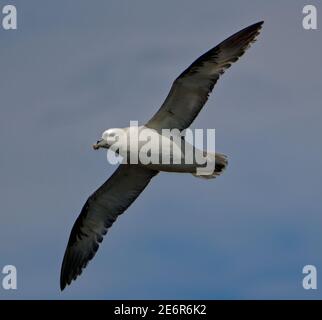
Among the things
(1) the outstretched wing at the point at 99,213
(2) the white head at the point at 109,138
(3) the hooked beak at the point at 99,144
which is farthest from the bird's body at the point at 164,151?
(1) the outstretched wing at the point at 99,213

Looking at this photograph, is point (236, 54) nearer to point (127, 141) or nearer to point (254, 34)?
point (254, 34)

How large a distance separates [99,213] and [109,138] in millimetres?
2054

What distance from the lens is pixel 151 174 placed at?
63.2ft

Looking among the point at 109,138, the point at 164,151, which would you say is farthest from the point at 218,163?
the point at 109,138

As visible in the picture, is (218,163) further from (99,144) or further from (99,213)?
(99,213)

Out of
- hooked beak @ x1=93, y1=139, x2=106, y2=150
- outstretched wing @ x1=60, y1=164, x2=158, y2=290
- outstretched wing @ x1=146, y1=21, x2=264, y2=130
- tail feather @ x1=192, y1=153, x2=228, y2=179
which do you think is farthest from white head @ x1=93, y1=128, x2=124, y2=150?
tail feather @ x1=192, y1=153, x2=228, y2=179

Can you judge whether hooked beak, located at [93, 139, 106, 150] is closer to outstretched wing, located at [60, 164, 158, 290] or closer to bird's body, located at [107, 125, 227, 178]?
bird's body, located at [107, 125, 227, 178]

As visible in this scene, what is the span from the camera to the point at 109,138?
18.0 meters

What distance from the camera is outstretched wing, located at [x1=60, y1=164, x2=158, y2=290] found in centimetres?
1928

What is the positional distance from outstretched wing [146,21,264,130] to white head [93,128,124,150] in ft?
1.68

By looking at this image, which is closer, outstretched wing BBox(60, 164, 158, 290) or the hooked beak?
the hooked beak

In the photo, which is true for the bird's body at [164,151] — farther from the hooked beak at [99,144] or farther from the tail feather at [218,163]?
the hooked beak at [99,144]

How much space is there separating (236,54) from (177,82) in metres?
1.03
